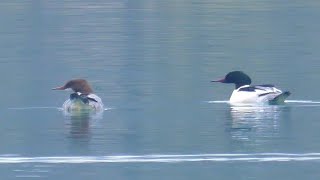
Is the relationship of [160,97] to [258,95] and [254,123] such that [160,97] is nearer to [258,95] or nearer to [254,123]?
[258,95]

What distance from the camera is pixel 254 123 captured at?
12.8 meters

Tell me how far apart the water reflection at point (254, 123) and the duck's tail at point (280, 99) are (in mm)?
81

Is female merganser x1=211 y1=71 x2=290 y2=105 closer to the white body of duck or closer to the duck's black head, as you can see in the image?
the duck's black head

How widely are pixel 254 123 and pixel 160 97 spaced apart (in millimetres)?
1825

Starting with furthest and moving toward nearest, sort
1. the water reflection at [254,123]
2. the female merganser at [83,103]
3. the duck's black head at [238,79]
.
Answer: the duck's black head at [238,79] < the female merganser at [83,103] < the water reflection at [254,123]

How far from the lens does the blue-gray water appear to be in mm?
10891

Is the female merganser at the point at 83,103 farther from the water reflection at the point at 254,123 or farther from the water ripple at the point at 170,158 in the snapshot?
the water ripple at the point at 170,158

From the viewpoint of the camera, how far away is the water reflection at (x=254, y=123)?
1205cm

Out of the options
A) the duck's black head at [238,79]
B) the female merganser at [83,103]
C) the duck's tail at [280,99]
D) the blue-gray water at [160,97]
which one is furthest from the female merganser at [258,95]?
the female merganser at [83,103]

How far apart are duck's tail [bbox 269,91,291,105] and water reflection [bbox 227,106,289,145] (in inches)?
3.2

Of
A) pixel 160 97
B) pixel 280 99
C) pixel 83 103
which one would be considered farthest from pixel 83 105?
pixel 280 99

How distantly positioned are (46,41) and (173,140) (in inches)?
394

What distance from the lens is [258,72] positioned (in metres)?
16.7

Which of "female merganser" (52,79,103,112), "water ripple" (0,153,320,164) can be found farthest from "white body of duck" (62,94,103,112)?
"water ripple" (0,153,320,164)
